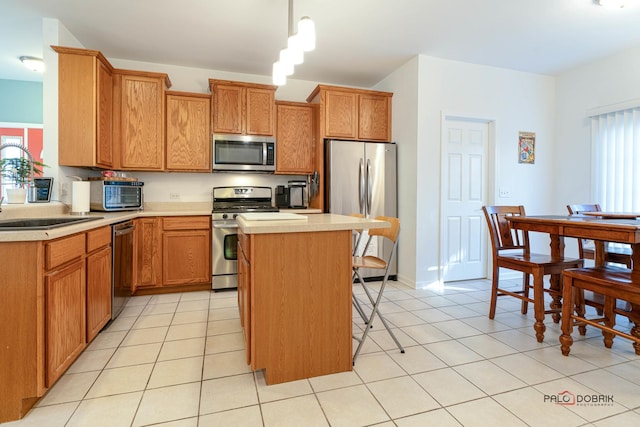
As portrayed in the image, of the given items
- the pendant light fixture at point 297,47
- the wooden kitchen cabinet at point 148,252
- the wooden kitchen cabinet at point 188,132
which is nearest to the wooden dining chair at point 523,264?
the pendant light fixture at point 297,47

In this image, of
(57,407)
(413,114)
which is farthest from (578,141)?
(57,407)

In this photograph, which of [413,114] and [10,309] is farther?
[413,114]

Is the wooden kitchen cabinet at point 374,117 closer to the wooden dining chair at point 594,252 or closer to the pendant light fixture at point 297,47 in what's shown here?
the pendant light fixture at point 297,47

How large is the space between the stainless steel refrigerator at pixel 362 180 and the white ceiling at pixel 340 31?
42.2 inches

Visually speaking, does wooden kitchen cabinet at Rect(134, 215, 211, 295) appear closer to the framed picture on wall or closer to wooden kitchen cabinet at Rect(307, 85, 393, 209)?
wooden kitchen cabinet at Rect(307, 85, 393, 209)

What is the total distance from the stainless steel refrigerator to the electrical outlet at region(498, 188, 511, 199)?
138cm

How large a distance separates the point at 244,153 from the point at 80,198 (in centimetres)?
175

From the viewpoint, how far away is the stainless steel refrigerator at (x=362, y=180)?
152 inches

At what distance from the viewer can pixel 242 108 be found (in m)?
3.88

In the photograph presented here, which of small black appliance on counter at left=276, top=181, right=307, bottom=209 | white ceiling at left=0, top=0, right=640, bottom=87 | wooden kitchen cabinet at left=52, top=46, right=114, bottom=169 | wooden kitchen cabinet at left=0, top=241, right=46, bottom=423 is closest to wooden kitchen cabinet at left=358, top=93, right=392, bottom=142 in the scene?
white ceiling at left=0, top=0, right=640, bottom=87

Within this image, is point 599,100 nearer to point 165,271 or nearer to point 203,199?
point 203,199

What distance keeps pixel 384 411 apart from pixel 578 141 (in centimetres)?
439

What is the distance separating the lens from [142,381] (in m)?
1.80

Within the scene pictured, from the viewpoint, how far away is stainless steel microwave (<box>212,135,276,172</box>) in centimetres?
383
